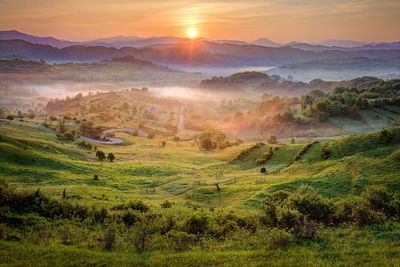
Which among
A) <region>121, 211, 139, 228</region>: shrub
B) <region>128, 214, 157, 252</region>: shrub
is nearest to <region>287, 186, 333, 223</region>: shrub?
<region>128, 214, 157, 252</region>: shrub

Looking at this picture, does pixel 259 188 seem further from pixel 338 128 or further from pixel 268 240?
pixel 338 128

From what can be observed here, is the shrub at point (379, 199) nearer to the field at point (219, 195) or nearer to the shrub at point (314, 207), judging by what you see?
the field at point (219, 195)

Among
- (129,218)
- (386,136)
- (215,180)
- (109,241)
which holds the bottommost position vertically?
(215,180)

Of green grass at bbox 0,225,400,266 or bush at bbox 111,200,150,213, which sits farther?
bush at bbox 111,200,150,213

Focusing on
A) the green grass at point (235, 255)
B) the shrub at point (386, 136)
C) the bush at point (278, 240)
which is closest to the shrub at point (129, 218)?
the green grass at point (235, 255)

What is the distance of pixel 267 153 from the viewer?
2576 inches

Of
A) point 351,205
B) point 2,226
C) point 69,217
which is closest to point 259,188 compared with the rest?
point 351,205

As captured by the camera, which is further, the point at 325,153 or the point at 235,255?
the point at 325,153

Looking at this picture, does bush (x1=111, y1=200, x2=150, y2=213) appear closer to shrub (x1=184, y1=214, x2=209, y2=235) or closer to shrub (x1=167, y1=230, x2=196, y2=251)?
shrub (x1=184, y1=214, x2=209, y2=235)

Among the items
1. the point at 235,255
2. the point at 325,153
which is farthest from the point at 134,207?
the point at 325,153

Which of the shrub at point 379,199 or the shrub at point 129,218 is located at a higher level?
the shrub at point 379,199

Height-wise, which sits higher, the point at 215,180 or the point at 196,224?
the point at 196,224

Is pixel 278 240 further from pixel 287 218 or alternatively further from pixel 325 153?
pixel 325 153

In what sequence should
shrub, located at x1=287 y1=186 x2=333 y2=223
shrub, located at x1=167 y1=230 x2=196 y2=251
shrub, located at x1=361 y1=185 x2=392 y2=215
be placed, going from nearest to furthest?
shrub, located at x1=167 y1=230 x2=196 y2=251 → shrub, located at x1=361 y1=185 x2=392 y2=215 → shrub, located at x1=287 y1=186 x2=333 y2=223
